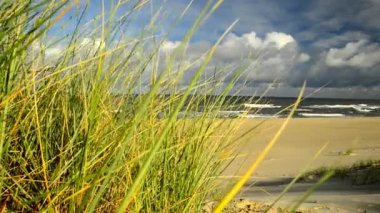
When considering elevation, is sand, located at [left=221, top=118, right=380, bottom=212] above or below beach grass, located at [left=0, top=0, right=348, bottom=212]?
below

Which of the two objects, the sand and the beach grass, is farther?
the sand

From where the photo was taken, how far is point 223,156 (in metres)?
2.06

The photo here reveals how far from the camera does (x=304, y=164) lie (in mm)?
9227

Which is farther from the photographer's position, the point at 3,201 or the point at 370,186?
the point at 370,186

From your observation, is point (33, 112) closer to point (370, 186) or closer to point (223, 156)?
point (223, 156)

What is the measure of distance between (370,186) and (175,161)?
12.1 ft

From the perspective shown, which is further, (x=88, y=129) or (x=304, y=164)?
(x=304, y=164)

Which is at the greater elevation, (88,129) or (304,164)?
(88,129)

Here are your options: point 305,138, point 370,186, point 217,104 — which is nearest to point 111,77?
point 217,104

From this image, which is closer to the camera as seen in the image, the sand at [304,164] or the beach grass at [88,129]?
the beach grass at [88,129]

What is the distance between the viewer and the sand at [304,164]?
316 cm

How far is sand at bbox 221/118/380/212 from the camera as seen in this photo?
316cm

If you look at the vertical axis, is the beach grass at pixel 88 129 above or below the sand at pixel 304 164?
above

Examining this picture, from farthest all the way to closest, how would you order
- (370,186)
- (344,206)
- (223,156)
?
1. (370,186)
2. (344,206)
3. (223,156)
